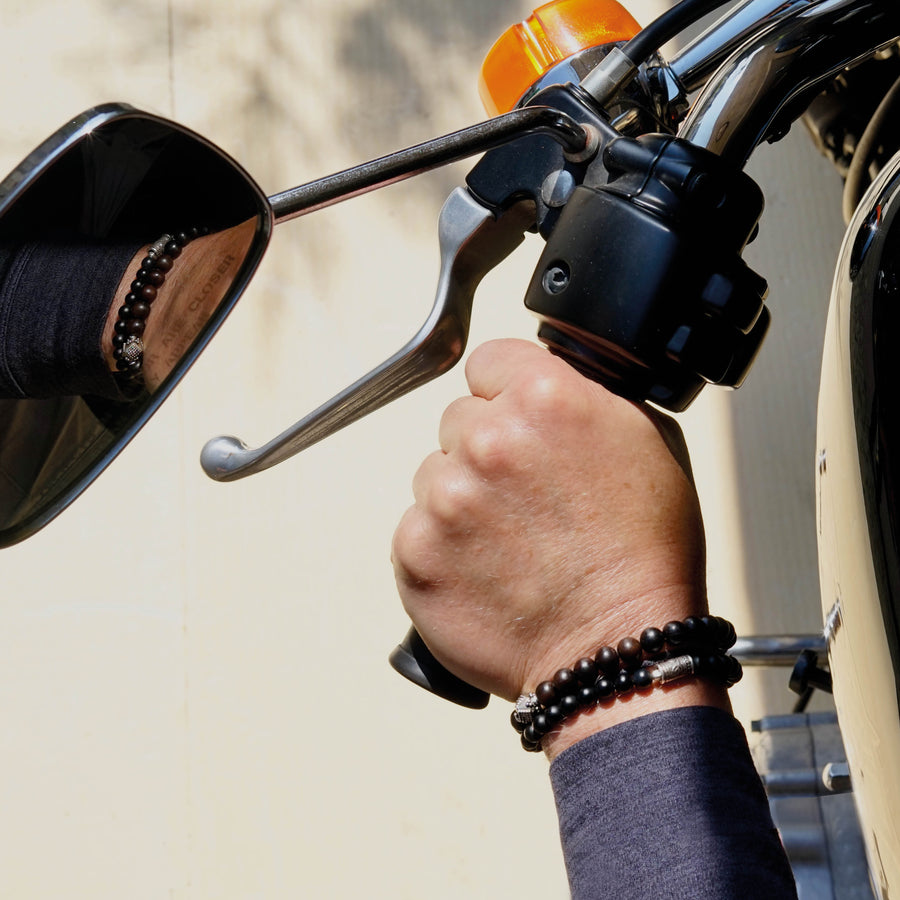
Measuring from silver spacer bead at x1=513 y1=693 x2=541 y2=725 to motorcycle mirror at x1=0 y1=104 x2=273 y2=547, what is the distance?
0.90 feet

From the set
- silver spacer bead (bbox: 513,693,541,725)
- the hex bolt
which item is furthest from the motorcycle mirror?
silver spacer bead (bbox: 513,693,541,725)

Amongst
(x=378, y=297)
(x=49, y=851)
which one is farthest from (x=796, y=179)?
(x=49, y=851)

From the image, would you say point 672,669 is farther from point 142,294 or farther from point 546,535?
point 142,294

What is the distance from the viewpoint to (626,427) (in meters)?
0.54

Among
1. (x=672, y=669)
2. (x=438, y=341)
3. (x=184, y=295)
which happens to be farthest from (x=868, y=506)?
(x=184, y=295)

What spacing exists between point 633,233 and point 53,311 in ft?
1.02

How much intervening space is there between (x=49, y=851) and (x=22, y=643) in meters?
0.26

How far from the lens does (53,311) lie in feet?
1.79

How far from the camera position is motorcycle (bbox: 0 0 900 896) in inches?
19.2

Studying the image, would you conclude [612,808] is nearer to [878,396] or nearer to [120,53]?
[878,396]

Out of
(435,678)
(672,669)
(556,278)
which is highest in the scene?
(556,278)

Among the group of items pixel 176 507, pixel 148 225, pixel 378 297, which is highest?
pixel 148 225

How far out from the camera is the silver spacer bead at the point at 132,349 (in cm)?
56

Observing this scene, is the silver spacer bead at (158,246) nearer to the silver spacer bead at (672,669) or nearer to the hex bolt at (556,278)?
the hex bolt at (556,278)
